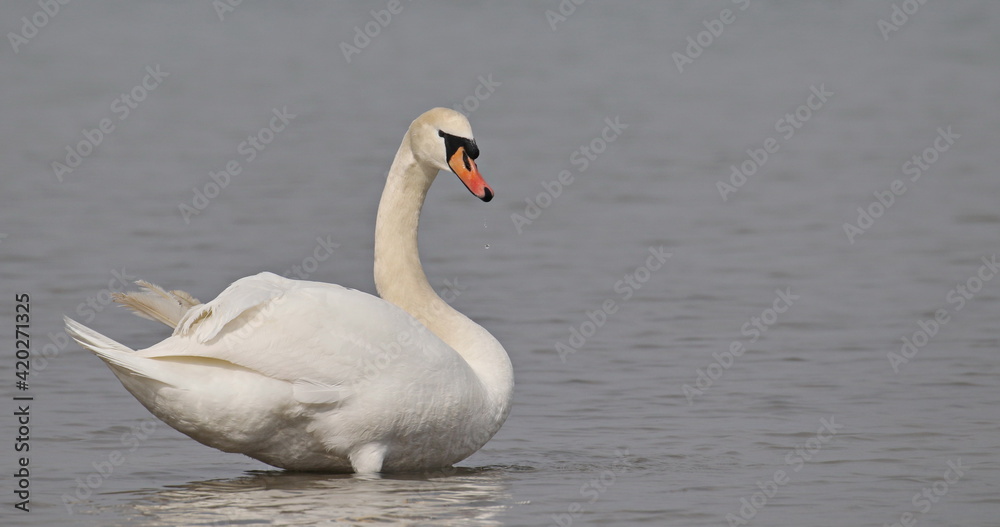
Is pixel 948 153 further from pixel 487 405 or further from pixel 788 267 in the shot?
pixel 487 405

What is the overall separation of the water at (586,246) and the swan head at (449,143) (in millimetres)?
1398

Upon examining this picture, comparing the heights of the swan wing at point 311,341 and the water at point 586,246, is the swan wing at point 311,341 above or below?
above

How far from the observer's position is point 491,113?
1889cm

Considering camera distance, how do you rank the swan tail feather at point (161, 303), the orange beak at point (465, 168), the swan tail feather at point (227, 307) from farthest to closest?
the orange beak at point (465, 168) → the swan tail feather at point (161, 303) → the swan tail feather at point (227, 307)

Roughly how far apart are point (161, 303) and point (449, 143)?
156cm

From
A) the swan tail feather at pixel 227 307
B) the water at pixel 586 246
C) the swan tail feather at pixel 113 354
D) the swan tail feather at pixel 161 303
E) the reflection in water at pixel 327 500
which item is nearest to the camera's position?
the reflection in water at pixel 327 500

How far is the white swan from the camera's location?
690 centimetres

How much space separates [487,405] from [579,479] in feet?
1.91

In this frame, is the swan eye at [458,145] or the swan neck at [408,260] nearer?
the swan eye at [458,145]

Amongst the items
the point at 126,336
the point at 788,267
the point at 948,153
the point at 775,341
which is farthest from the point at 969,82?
the point at 126,336


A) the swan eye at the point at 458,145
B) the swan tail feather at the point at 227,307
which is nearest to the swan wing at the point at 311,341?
the swan tail feather at the point at 227,307

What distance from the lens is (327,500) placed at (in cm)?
684

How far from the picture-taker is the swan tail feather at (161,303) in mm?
7551

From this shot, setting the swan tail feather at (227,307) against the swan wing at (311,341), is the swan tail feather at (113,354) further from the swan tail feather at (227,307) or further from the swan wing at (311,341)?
the swan tail feather at (227,307)
